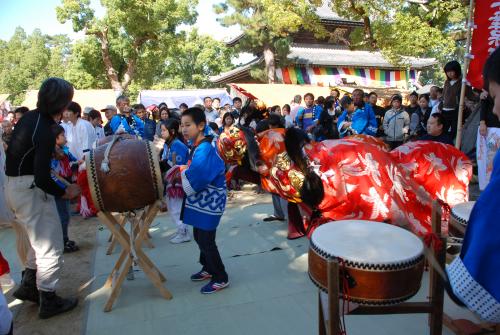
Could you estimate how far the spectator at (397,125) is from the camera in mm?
7172

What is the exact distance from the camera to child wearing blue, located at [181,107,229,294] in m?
2.94

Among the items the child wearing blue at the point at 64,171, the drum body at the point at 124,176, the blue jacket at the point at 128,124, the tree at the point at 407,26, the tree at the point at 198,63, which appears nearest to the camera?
the drum body at the point at 124,176

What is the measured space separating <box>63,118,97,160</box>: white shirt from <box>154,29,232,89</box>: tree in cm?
2536

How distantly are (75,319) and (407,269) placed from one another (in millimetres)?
2395

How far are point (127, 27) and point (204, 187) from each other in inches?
750

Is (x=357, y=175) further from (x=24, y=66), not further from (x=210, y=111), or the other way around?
(x=24, y=66)

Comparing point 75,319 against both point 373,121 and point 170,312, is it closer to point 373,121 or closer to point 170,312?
point 170,312

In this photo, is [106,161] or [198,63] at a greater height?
[198,63]

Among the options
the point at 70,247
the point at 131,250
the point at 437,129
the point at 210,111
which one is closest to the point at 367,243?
the point at 131,250

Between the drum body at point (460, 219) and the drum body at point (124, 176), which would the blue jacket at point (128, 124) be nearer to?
the drum body at point (124, 176)

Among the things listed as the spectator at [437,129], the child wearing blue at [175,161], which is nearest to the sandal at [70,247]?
the child wearing blue at [175,161]

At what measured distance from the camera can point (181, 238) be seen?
14.4ft

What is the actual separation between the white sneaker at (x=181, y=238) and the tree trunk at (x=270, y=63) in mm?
15652

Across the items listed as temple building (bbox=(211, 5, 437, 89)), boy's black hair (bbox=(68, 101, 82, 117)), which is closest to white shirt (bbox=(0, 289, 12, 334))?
boy's black hair (bbox=(68, 101, 82, 117))
